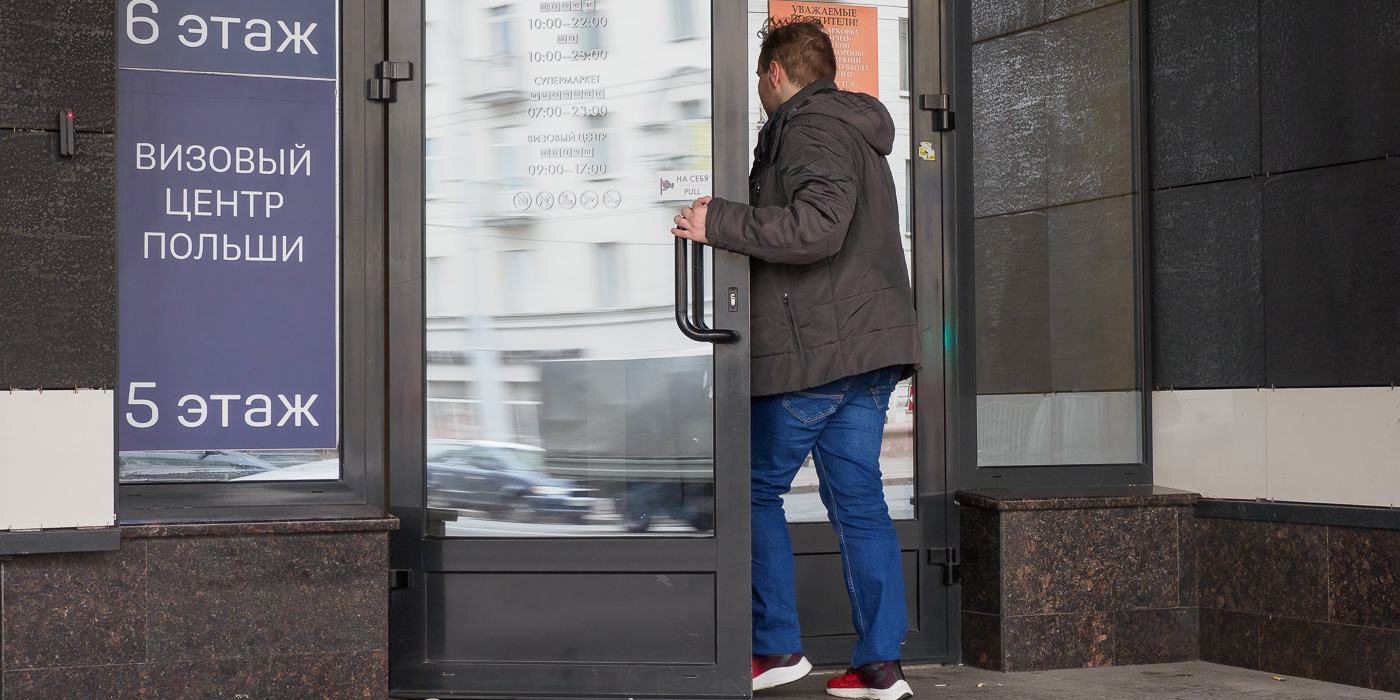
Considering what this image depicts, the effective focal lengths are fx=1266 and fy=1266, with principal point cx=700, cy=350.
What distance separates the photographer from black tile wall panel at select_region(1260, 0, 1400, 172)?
398 centimetres

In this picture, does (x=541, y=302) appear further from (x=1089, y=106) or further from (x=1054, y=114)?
(x=1089, y=106)

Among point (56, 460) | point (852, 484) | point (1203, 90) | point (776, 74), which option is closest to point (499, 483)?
point (852, 484)

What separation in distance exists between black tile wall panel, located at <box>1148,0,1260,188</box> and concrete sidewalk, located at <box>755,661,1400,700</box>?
1718 millimetres

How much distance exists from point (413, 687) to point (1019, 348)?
2393mm

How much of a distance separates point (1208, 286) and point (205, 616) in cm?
348

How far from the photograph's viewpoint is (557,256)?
12.6 ft

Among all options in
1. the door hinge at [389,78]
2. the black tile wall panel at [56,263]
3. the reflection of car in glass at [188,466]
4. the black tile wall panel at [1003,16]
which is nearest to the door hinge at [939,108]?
the black tile wall panel at [1003,16]

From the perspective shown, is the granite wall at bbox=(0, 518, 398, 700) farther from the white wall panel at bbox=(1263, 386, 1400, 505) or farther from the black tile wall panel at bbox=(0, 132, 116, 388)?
the white wall panel at bbox=(1263, 386, 1400, 505)

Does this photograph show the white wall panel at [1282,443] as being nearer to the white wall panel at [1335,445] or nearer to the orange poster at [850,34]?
the white wall panel at [1335,445]

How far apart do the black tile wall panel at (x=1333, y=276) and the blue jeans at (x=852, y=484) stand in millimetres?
1536

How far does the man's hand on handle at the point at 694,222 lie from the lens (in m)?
3.59

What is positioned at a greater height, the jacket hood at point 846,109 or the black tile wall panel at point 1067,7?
the black tile wall panel at point 1067,7

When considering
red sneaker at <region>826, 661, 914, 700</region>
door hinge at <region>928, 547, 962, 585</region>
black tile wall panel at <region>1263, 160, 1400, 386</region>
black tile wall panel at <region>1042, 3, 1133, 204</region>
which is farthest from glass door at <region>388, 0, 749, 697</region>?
black tile wall panel at <region>1263, 160, 1400, 386</region>

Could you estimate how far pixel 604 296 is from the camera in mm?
3840
